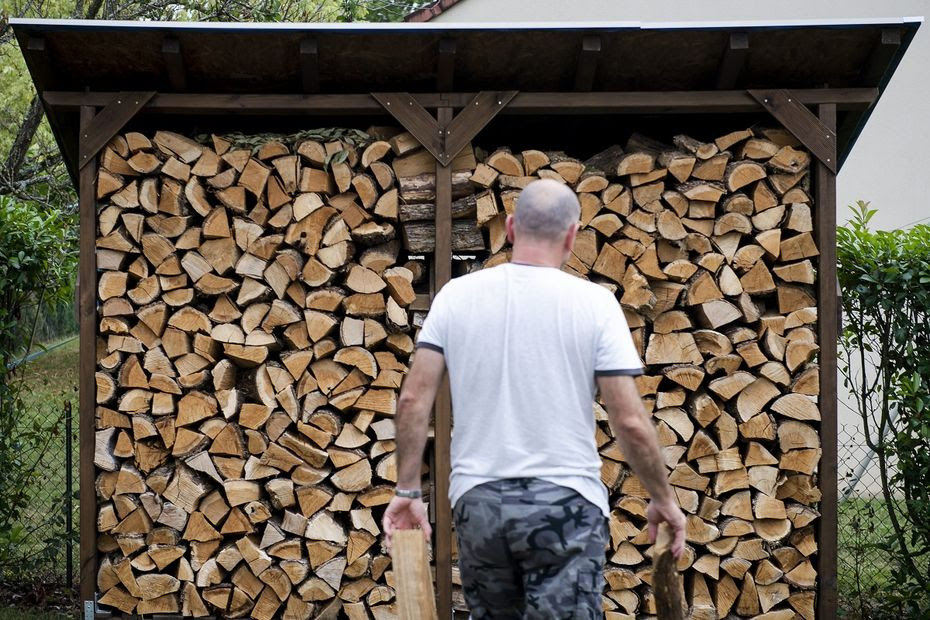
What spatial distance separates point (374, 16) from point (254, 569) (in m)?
15.4

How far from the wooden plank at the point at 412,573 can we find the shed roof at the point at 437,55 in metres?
2.34

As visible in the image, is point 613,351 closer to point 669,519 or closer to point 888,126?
point 669,519

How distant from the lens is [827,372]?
4477 mm

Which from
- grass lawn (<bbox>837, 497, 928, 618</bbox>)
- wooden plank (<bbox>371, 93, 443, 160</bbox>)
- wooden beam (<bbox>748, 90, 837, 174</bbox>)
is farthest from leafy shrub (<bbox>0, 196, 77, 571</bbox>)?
grass lawn (<bbox>837, 497, 928, 618</bbox>)

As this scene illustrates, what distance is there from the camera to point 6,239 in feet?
16.8

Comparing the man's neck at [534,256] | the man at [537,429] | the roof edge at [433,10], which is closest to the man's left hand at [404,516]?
the man at [537,429]

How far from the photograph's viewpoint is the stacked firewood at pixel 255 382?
454cm

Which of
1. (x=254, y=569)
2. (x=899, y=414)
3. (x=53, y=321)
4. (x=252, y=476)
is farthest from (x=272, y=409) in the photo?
(x=53, y=321)

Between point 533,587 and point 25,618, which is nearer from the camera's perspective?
point 533,587

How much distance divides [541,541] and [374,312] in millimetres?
2194

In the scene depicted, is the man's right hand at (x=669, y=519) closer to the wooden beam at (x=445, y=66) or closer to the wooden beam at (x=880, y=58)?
the wooden beam at (x=445, y=66)

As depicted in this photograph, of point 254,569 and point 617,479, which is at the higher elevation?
point 617,479

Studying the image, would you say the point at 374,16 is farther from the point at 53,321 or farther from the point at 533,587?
the point at 533,587

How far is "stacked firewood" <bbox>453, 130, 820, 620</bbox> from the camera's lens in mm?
4520
